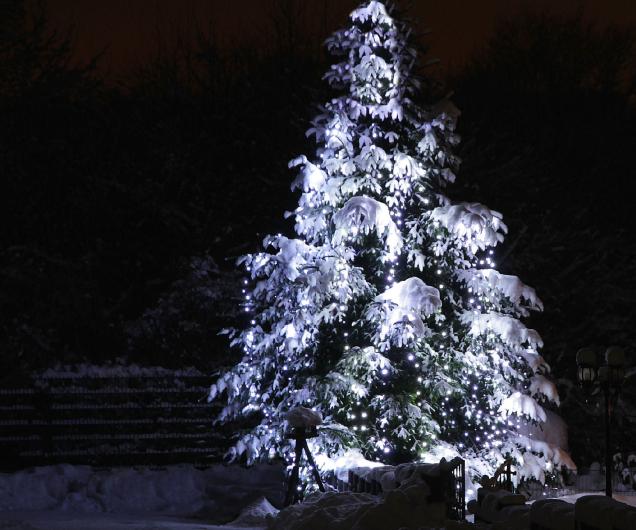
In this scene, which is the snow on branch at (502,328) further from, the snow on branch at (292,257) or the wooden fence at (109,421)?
the wooden fence at (109,421)

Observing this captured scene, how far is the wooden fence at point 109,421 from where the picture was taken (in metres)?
12.9

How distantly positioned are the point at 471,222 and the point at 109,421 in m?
6.37

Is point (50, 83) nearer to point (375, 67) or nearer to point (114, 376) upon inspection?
point (114, 376)

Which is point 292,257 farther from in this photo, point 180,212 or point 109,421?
point 180,212

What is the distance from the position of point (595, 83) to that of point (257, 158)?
1148 centimetres

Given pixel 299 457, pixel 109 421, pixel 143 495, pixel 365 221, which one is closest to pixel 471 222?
pixel 365 221

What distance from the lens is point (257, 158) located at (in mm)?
19531

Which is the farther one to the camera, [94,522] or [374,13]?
[374,13]

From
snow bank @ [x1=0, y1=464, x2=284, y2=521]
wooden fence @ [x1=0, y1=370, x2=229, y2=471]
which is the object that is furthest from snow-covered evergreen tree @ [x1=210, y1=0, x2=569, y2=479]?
wooden fence @ [x1=0, y1=370, x2=229, y2=471]

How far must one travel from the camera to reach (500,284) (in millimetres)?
10984

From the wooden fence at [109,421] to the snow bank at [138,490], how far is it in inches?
22.1

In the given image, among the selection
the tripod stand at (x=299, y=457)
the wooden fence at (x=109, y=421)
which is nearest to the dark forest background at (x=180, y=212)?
the wooden fence at (x=109, y=421)

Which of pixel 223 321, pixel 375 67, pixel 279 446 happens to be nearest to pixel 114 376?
pixel 223 321

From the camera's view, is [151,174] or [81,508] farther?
[151,174]
